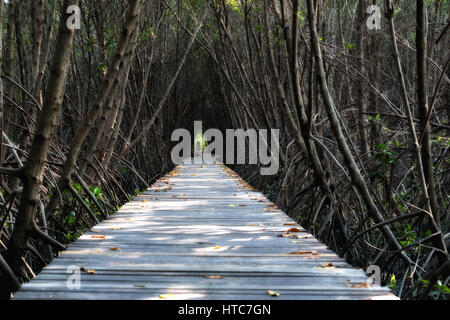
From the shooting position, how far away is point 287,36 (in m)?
4.70

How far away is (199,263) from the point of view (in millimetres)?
2271

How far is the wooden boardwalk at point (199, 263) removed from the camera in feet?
6.01

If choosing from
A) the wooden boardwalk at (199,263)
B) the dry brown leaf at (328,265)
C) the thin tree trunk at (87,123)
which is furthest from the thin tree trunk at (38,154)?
the dry brown leaf at (328,265)

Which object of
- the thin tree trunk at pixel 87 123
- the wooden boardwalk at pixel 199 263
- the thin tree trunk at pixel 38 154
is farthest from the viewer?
the thin tree trunk at pixel 87 123

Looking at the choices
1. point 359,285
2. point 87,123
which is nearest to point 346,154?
point 359,285

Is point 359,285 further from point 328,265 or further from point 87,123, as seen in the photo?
point 87,123

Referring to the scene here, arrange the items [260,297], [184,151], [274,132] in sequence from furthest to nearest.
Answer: [184,151], [274,132], [260,297]

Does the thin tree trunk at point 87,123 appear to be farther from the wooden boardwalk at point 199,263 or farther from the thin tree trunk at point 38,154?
the thin tree trunk at point 38,154

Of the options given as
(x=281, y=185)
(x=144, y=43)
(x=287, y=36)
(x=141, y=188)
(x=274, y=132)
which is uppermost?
(x=144, y=43)

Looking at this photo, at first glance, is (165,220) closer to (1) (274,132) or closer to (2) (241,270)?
(2) (241,270)

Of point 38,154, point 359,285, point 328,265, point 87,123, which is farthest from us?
Result: point 87,123

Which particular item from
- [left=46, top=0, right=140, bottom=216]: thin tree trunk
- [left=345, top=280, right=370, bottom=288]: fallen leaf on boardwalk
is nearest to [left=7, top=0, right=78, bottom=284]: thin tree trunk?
[left=46, top=0, right=140, bottom=216]: thin tree trunk

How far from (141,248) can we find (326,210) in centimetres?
275
